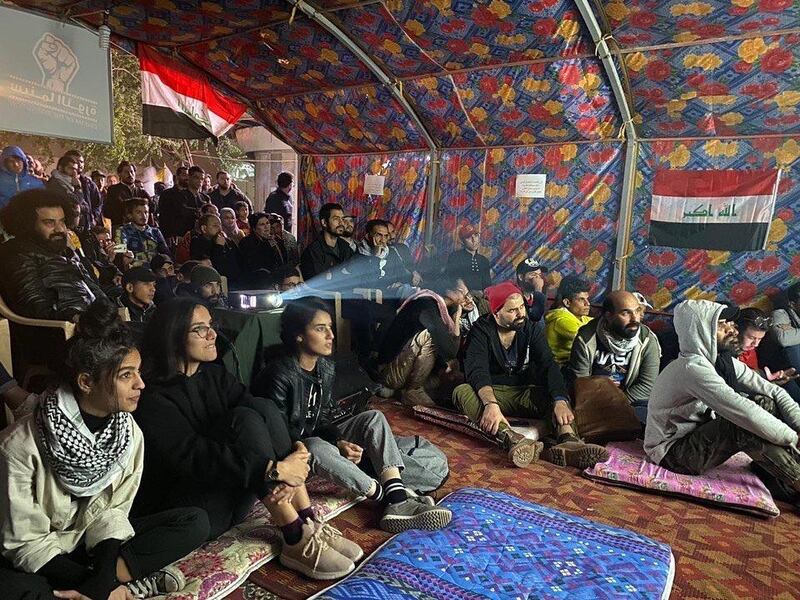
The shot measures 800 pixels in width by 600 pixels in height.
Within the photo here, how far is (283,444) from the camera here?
7.89 ft

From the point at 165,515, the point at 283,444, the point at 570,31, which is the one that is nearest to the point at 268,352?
the point at 283,444

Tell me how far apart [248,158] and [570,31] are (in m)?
4.28

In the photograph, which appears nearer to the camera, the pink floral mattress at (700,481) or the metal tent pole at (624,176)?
the pink floral mattress at (700,481)

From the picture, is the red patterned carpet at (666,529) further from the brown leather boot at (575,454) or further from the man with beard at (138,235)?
the man with beard at (138,235)

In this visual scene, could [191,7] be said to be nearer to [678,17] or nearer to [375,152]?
[375,152]

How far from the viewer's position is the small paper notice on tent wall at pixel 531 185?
5.69 meters

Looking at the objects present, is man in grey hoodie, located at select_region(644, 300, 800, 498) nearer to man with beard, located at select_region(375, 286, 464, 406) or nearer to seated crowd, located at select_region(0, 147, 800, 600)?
seated crowd, located at select_region(0, 147, 800, 600)

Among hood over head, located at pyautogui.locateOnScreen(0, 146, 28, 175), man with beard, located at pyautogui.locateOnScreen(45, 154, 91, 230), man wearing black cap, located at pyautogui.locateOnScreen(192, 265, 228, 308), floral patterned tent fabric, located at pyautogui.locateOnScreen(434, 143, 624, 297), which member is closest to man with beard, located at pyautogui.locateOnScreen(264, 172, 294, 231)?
floral patterned tent fabric, located at pyautogui.locateOnScreen(434, 143, 624, 297)

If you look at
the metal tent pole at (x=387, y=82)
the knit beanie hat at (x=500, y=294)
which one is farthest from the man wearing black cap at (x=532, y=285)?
the metal tent pole at (x=387, y=82)

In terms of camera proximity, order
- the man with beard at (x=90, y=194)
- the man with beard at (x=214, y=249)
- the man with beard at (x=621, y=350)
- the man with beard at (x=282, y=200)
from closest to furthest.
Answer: the man with beard at (x=621, y=350)
the man with beard at (x=90, y=194)
the man with beard at (x=214, y=249)
the man with beard at (x=282, y=200)

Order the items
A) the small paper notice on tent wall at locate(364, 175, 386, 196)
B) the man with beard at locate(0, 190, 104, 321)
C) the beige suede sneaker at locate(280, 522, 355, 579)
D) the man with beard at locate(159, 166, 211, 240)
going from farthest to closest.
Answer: the small paper notice on tent wall at locate(364, 175, 386, 196) < the man with beard at locate(159, 166, 211, 240) < the man with beard at locate(0, 190, 104, 321) < the beige suede sneaker at locate(280, 522, 355, 579)

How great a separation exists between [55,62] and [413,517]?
15.4 ft

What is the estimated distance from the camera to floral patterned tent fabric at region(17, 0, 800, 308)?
421 cm

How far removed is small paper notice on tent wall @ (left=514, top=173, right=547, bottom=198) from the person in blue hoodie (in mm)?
4290
